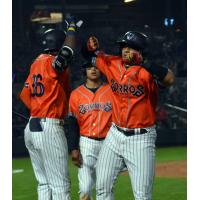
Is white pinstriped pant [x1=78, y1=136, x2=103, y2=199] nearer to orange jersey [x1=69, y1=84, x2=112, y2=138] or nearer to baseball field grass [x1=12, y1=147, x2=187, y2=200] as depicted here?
orange jersey [x1=69, y1=84, x2=112, y2=138]

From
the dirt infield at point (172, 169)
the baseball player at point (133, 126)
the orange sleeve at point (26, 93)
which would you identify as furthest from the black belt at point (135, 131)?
the dirt infield at point (172, 169)

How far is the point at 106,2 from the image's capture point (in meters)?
20.3

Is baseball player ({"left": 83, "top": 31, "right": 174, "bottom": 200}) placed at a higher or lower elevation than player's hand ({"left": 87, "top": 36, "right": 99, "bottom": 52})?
lower

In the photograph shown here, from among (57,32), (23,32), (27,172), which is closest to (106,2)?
(23,32)

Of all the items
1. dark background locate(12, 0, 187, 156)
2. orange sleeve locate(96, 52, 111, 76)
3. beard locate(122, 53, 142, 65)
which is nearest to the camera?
beard locate(122, 53, 142, 65)

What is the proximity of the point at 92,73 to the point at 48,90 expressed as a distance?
1.83 ft

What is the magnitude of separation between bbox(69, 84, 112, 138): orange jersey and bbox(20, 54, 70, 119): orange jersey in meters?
0.31

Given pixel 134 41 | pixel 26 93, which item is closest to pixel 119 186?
pixel 26 93

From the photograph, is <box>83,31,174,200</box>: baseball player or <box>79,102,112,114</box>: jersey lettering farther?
<box>79,102,112,114</box>: jersey lettering

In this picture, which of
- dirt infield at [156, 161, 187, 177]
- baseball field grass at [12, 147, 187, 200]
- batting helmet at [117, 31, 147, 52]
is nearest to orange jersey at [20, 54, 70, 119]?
batting helmet at [117, 31, 147, 52]

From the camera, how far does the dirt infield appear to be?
401 inches

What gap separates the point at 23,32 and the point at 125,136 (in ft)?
46.8

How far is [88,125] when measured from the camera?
5.73m

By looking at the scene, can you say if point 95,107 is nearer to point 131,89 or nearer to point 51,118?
point 51,118
